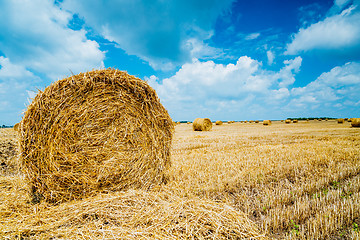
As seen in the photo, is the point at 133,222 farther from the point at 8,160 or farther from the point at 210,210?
the point at 8,160

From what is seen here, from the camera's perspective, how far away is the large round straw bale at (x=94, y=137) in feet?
9.86

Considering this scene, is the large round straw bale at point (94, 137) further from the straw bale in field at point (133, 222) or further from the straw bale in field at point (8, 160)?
the straw bale in field at point (8, 160)

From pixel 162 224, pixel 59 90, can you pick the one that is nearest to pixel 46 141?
pixel 59 90

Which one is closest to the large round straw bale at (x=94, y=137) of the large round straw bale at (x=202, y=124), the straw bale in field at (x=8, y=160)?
the straw bale in field at (x=8, y=160)

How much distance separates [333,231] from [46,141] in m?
4.10

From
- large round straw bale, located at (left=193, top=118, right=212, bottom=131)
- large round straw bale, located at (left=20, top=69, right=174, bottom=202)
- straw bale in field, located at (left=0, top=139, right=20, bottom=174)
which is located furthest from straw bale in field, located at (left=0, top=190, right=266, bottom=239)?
large round straw bale, located at (left=193, top=118, right=212, bottom=131)

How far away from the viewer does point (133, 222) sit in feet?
7.33

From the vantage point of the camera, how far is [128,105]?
3.56m

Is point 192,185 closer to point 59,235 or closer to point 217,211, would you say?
point 217,211

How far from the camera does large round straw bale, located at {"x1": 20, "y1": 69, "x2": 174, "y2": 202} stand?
3.01 metres

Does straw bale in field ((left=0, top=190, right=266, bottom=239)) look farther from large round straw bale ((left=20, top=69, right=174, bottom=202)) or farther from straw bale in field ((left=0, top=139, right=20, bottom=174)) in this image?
straw bale in field ((left=0, top=139, right=20, bottom=174))

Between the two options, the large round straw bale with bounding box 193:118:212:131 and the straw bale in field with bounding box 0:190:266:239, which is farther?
the large round straw bale with bounding box 193:118:212:131

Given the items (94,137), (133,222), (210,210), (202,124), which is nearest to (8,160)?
(94,137)

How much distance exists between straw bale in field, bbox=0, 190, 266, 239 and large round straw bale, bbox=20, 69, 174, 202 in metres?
0.54
